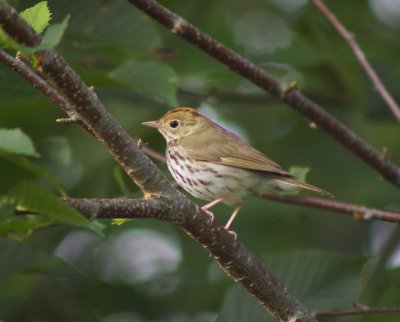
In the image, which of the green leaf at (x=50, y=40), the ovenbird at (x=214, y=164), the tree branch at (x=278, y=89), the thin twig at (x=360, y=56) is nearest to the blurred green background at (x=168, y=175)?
the ovenbird at (x=214, y=164)

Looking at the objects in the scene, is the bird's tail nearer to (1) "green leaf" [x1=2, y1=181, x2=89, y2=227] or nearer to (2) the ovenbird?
(2) the ovenbird

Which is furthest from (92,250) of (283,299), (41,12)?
(41,12)

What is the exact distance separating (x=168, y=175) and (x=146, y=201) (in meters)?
2.47

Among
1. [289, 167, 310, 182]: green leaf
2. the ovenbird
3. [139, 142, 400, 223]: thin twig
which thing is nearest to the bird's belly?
the ovenbird

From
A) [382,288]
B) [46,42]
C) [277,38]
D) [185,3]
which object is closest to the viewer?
[46,42]

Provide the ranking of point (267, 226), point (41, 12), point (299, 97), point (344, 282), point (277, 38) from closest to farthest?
point (41, 12) → point (344, 282) → point (299, 97) → point (267, 226) → point (277, 38)

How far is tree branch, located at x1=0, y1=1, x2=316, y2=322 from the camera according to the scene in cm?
187

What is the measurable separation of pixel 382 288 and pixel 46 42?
2792mm

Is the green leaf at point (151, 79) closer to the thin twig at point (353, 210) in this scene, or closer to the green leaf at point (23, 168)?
the thin twig at point (353, 210)

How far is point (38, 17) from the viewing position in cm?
204

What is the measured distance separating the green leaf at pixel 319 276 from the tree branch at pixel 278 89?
53cm

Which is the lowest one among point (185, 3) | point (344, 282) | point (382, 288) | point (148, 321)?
point (148, 321)

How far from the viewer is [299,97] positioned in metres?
3.51

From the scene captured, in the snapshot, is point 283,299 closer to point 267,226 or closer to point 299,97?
point 299,97
